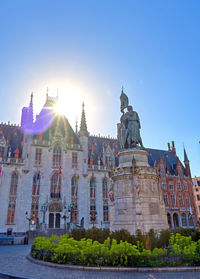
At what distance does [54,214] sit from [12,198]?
7.39 metres

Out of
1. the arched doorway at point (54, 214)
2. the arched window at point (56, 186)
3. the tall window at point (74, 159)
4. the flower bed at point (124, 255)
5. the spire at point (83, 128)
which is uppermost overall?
the spire at point (83, 128)

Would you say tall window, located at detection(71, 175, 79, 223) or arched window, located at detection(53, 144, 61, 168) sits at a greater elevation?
arched window, located at detection(53, 144, 61, 168)

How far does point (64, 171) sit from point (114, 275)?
1251 inches

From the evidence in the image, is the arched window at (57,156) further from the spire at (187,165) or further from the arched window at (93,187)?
the spire at (187,165)

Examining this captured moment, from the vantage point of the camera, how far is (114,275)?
7656 mm

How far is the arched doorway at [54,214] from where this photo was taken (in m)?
34.8

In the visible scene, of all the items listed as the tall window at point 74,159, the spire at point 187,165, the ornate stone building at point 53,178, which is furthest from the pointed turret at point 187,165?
the tall window at point 74,159

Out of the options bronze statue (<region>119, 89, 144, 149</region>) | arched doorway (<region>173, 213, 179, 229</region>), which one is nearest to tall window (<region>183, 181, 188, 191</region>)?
arched doorway (<region>173, 213, 179, 229</region>)

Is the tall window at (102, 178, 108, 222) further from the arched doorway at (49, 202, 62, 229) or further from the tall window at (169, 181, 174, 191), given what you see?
the tall window at (169, 181, 174, 191)

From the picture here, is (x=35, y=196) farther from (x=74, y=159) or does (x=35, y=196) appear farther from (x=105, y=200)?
(x=105, y=200)

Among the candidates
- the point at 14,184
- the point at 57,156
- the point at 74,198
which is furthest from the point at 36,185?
the point at 74,198

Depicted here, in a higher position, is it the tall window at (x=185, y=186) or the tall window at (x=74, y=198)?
the tall window at (x=185, y=186)

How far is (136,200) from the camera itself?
43.7 ft

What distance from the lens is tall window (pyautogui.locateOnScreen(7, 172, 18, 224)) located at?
3344cm
